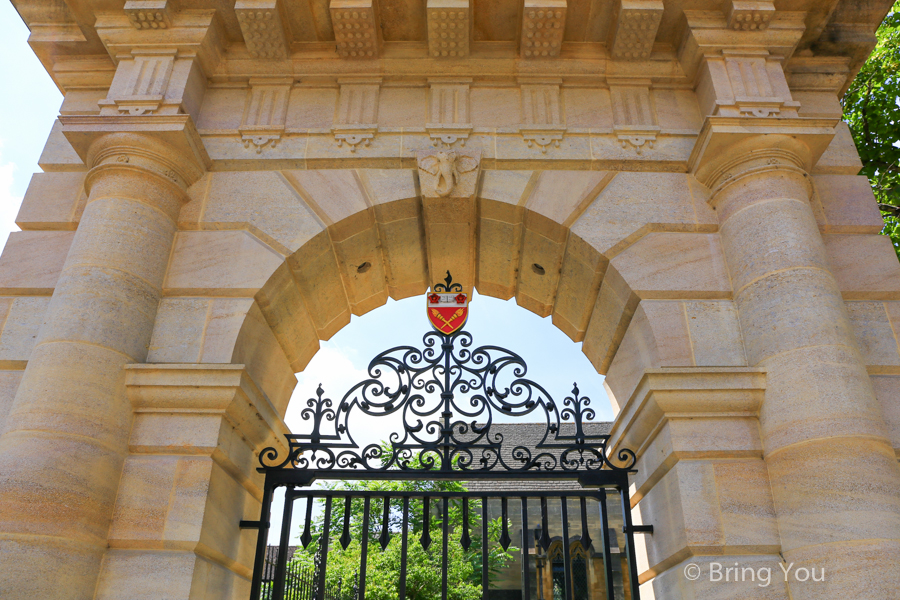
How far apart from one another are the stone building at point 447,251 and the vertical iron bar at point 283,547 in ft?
1.04

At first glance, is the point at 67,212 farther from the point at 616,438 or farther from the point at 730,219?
the point at 730,219

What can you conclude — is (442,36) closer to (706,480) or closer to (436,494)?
(436,494)

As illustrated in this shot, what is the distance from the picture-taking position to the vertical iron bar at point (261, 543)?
4.76 meters

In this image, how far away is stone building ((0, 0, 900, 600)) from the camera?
412 cm

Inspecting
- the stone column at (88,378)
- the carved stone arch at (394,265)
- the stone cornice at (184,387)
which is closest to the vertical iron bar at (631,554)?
the carved stone arch at (394,265)

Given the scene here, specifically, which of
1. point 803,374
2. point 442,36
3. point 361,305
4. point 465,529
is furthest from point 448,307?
point 803,374

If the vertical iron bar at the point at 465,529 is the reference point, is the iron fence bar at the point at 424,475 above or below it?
above

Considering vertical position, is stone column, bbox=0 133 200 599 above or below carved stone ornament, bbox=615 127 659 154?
below

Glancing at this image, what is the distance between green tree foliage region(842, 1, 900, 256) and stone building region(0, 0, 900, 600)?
3901mm

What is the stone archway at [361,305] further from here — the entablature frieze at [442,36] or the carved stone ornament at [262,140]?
the entablature frieze at [442,36]

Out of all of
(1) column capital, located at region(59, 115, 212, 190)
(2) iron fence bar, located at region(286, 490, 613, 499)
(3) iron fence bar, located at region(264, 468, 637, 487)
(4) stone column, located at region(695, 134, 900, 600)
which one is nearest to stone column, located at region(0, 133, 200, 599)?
(1) column capital, located at region(59, 115, 212, 190)

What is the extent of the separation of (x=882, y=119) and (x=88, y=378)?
10.2m

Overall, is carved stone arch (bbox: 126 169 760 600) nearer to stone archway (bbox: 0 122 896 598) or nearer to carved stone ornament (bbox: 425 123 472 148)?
stone archway (bbox: 0 122 896 598)

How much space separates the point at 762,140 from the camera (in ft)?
17.0
